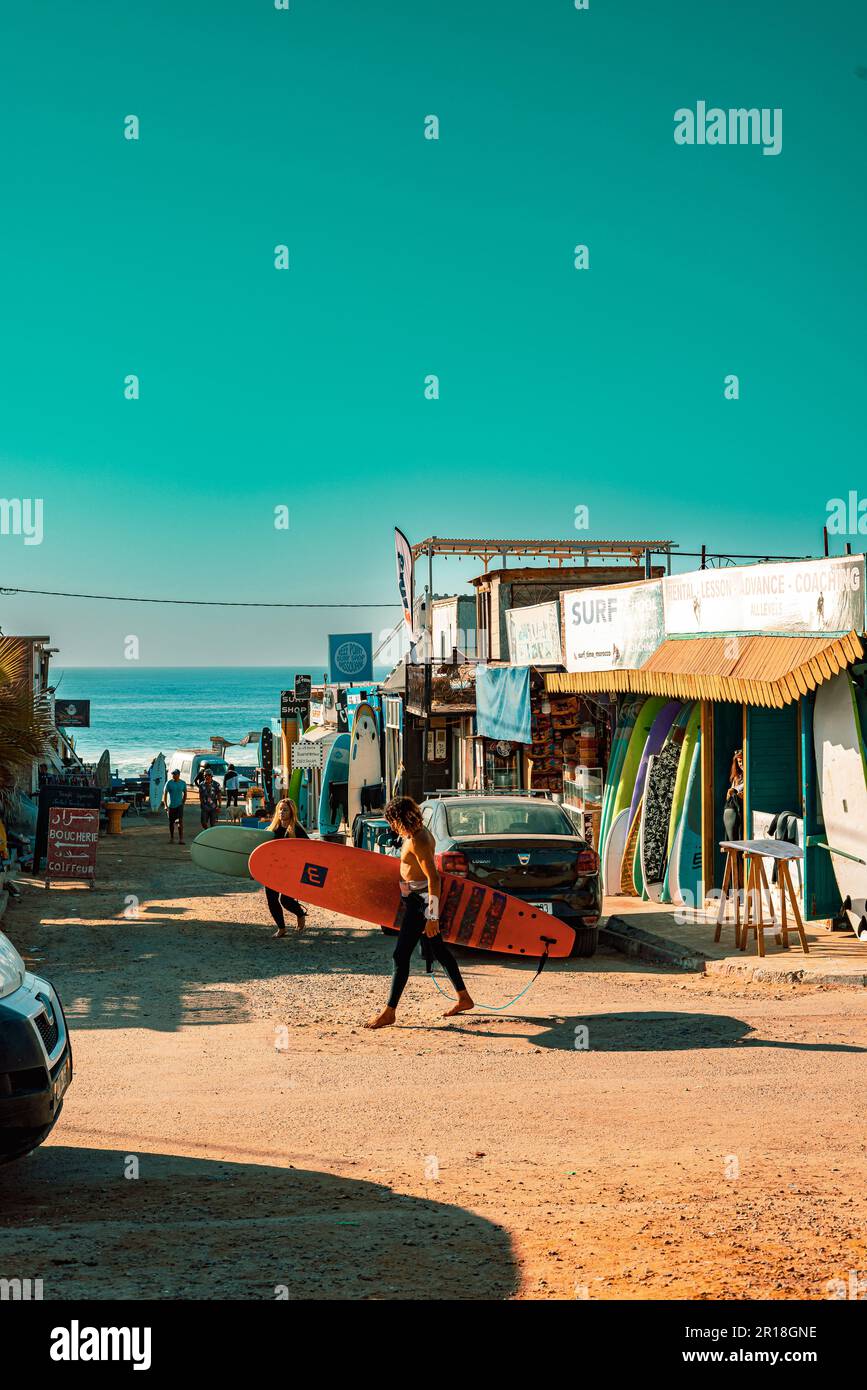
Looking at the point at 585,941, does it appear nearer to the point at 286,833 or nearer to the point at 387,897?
the point at 387,897

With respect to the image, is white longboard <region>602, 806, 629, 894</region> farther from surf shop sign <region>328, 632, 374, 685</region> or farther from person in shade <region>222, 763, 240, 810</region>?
person in shade <region>222, 763, 240, 810</region>

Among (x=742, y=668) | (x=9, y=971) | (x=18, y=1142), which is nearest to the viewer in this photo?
(x=18, y=1142)

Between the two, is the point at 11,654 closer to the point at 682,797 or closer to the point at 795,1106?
the point at 682,797

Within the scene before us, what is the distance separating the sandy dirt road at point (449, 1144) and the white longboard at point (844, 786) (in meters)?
2.37

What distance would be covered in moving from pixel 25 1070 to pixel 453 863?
652 cm

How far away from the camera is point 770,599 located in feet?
44.2

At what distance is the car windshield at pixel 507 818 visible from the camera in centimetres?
1265

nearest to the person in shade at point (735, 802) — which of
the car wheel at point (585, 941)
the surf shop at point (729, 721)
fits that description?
the surf shop at point (729, 721)

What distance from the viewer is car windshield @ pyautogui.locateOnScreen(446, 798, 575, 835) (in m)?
12.6

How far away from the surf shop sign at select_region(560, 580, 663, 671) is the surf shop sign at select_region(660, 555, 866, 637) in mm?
452

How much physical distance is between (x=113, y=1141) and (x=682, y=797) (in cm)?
1011

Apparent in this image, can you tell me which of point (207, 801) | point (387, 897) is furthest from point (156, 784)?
point (387, 897)

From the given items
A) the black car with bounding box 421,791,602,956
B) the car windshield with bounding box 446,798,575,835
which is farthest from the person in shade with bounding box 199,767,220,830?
the black car with bounding box 421,791,602,956

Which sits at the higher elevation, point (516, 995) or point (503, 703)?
point (503, 703)
